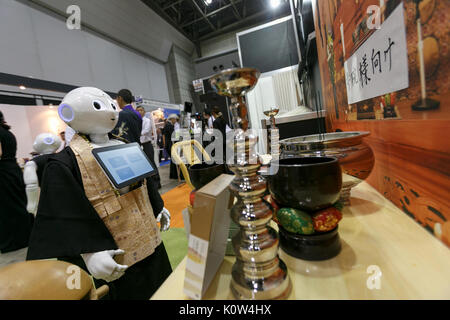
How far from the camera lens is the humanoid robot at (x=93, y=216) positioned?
0.68 m

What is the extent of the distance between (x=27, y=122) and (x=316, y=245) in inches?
203

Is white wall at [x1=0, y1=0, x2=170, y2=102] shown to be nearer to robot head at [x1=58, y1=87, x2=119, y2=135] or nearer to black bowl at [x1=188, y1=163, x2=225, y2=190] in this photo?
robot head at [x1=58, y1=87, x2=119, y2=135]

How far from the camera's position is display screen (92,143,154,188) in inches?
27.2

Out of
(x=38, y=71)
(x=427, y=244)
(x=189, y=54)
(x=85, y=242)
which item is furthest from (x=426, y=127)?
(x=189, y=54)

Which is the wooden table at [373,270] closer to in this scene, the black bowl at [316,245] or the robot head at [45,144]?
the black bowl at [316,245]

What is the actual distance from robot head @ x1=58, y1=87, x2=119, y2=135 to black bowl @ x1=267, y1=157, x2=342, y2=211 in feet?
2.45

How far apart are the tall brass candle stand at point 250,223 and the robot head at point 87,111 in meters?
0.69

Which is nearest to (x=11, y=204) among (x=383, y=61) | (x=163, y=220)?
(x=163, y=220)

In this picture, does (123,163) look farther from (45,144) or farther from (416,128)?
(45,144)

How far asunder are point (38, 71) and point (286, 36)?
5296mm

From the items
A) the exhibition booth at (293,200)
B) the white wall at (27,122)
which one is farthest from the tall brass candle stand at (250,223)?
the white wall at (27,122)

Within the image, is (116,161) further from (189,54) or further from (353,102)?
(189,54)
